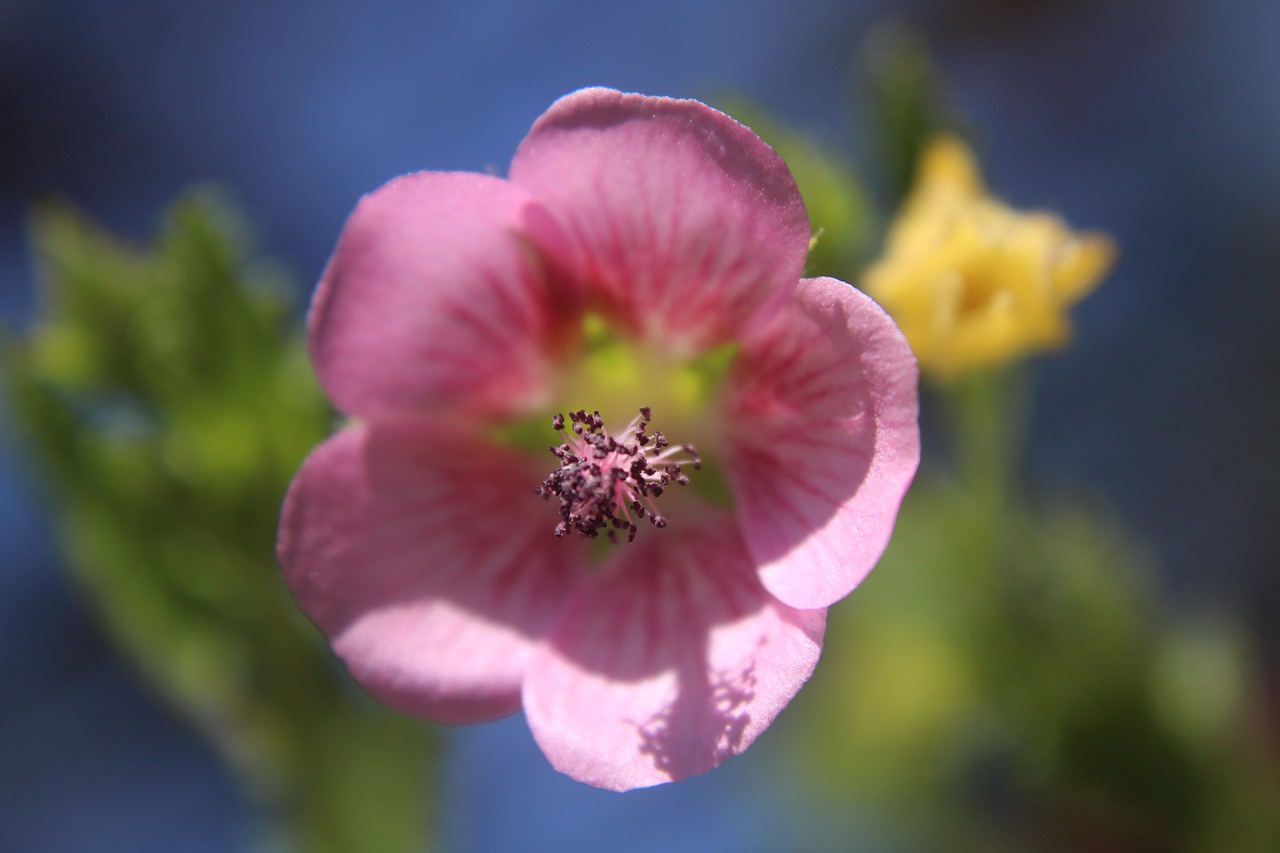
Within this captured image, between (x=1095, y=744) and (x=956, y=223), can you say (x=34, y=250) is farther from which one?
(x=1095, y=744)

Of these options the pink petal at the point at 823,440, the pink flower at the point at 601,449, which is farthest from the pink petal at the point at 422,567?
the pink petal at the point at 823,440

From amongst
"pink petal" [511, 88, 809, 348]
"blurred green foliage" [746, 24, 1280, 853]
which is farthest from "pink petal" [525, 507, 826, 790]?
"blurred green foliage" [746, 24, 1280, 853]

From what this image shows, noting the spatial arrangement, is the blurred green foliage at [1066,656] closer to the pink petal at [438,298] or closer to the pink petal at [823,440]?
the pink petal at [823,440]

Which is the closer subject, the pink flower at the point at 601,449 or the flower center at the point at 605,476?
the pink flower at the point at 601,449

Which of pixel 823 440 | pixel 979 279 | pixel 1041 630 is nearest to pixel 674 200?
pixel 823 440

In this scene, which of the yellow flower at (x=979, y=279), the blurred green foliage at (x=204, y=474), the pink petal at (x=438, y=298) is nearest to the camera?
the pink petal at (x=438, y=298)

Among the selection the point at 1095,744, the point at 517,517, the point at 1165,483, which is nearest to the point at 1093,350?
the point at 1165,483

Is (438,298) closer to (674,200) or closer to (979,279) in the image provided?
(674,200)
